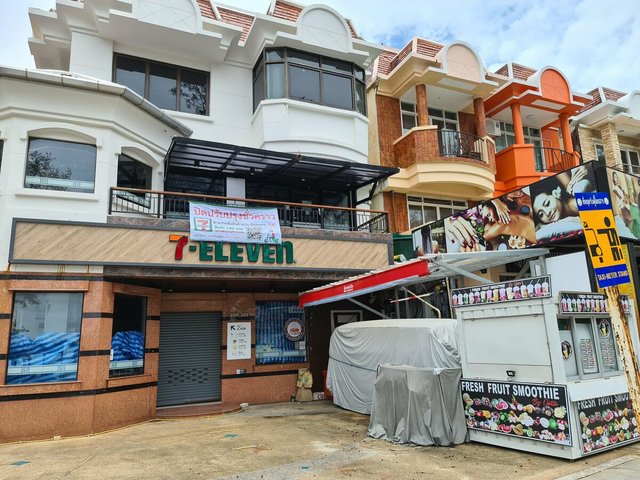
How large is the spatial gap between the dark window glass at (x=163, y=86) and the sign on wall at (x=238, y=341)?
6714 millimetres

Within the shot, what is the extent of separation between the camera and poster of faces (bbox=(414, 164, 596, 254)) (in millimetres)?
10508

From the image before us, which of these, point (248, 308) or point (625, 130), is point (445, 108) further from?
point (248, 308)

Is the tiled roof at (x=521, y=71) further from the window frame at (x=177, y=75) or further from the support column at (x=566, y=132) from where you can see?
the window frame at (x=177, y=75)

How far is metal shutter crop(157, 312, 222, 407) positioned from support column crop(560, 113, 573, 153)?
14.8m

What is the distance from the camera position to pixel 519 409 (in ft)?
22.7

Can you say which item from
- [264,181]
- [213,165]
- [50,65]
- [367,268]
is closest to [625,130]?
[367,268]

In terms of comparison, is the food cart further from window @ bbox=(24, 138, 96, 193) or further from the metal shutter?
window @ bbox=(24, 138, 96, 193)

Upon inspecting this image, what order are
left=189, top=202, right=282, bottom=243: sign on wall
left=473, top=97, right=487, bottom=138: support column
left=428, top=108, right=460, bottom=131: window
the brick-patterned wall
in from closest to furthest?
1. left=189, top=202, right=282, bottom=243: sign on wall
2. the brick-patterned wall
3. left=473, top=97, right=487, bottom=138: support column
4. left=428, top=108, right=460, bottom=131: window

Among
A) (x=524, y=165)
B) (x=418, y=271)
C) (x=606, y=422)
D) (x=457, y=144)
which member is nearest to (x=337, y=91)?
(x=457, y=144)

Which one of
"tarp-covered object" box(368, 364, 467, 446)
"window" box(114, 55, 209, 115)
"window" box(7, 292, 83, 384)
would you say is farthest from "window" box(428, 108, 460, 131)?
"window" box(7, 292, 83, 384)

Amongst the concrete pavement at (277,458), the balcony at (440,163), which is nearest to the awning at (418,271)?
the concrete pavement at (277,458)

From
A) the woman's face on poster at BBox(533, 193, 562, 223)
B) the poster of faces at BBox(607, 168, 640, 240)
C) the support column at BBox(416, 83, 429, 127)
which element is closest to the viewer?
the poster of faces at BBox(607, 168, 640, 240)

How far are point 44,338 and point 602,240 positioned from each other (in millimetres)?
10355

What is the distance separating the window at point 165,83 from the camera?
42.3 feet
